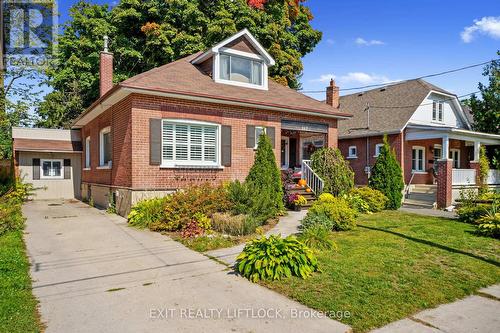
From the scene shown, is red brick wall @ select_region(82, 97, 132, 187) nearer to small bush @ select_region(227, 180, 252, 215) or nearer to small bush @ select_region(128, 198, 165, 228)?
small bush @ select_region(128, 198, 165, 228)

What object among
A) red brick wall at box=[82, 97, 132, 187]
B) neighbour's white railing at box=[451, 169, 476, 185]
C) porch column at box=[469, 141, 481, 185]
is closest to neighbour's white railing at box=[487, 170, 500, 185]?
porch column at box=[469, 141, 481, 185]

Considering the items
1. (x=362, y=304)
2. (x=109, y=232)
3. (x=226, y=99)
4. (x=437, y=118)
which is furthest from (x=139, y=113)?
(x=437, y=118)

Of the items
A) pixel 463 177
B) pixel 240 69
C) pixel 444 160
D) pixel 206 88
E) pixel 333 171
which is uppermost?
pixel 240 69

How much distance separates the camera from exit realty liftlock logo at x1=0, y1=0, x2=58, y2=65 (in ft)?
98.9

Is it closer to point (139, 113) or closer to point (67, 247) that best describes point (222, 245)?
point (67, 247)

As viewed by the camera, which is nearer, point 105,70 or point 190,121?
point 190,121

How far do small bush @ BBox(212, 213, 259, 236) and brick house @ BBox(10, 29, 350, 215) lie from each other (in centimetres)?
345

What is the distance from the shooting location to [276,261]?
5.63m

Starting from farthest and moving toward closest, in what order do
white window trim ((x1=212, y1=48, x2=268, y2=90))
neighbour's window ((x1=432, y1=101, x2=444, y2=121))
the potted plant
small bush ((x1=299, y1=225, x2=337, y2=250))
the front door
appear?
1. neighbour's window ((x1=432, y1=101, x2=444, y2=121))
2. the front door
3. white window trim ((x1=212, y1=48, x2=268, y2=90))
4. the potted plant
5. small bush ((x1=299, y1=225, x2=337, y2=250))

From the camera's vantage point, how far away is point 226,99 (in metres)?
12.9

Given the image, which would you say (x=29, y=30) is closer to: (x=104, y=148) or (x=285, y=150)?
(x=104, y=148)

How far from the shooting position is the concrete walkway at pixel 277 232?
698 cm

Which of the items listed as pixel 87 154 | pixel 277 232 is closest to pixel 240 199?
pixel 277 232

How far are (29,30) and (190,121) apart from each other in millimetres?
28938
